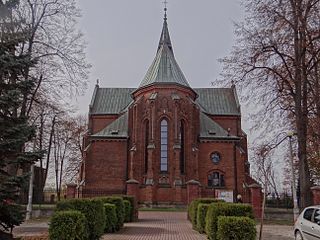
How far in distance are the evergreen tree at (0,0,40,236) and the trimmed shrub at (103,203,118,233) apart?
13.6 ft

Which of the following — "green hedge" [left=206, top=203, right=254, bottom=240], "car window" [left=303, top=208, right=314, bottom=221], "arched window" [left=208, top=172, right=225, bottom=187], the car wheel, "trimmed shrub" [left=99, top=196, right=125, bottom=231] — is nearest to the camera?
"green hedge" [left=206, top=203, right=254, bottom=240]

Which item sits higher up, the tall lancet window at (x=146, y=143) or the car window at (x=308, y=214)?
the tall lancet window at (x=146, y=143)

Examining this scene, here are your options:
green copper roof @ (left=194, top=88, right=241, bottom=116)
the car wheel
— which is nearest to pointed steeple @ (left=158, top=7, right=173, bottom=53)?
green copper roof @ (left=194, top=88, right=241, bottom=116)

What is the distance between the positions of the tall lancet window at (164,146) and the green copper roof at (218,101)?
9737 mm

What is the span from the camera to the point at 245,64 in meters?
20.0

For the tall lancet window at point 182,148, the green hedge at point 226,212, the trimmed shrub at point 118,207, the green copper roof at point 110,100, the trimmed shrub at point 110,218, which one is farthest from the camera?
the green copper roof at point 110,100

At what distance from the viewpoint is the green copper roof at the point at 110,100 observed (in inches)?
1813

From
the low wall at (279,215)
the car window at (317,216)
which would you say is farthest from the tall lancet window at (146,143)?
the car window at (317,216)

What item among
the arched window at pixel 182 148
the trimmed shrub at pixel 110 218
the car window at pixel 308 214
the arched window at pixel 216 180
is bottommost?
the trimmed shrub at pixel 110 218

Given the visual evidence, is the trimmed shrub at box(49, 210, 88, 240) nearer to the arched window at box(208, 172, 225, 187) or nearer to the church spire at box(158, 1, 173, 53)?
the arched window at box(208, 172, 225, 187)

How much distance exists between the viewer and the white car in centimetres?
1169

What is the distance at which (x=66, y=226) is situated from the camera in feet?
34.5

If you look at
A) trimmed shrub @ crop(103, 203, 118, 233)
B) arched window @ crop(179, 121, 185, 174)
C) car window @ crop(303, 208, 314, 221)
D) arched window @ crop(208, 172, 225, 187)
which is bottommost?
trimmed shrub @ crop(103, 203, 118, 233)

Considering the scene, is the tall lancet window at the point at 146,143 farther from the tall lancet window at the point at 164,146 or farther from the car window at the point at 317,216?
the car window at the point at 317,216
